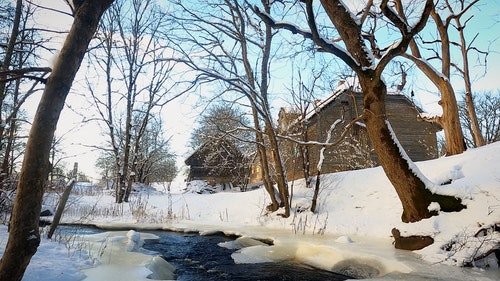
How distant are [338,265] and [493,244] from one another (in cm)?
216

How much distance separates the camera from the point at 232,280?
455cm

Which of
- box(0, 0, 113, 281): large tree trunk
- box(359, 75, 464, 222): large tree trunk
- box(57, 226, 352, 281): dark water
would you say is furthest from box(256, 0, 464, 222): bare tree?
box(0, 0, 113, 281): large tree trunk

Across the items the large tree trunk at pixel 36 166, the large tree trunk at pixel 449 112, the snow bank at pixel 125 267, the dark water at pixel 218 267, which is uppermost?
the large tree trunk at pixel 449 112

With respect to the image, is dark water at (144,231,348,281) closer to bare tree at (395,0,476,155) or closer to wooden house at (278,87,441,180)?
bare tree at (395,0,476,155)

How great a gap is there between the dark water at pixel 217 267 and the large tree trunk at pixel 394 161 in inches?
91.0

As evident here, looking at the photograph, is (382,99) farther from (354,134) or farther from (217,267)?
(354,134)

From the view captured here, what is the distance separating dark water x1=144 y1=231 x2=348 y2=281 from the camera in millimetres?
4703

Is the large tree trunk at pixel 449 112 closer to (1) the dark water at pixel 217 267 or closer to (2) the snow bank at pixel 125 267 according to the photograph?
(1) the dark water at pixel 217 267

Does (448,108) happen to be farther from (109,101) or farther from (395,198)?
(109,101)

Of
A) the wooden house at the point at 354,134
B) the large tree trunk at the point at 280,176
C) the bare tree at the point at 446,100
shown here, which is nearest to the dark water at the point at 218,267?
the large tree trunk at the point at 280,176

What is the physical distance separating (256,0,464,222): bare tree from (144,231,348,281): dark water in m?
2.37

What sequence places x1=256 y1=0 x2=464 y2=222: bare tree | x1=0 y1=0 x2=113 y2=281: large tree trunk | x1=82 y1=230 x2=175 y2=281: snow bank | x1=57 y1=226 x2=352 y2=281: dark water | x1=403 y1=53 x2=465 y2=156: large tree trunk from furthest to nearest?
x1=403 y1=53 x2=465 y2=156: large tree trunk → x1=256 y1=0 x2=464 y2=222: bare tree → x1=57 y1=226 x2=352 y2=281: dark water → x1=82 y1=230 x2=175 y2=281: snow bank → x1=0 y1=0 x2=113 y2=281: large tree trunk

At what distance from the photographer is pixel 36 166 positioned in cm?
216

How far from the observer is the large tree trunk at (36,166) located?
2.12 m
